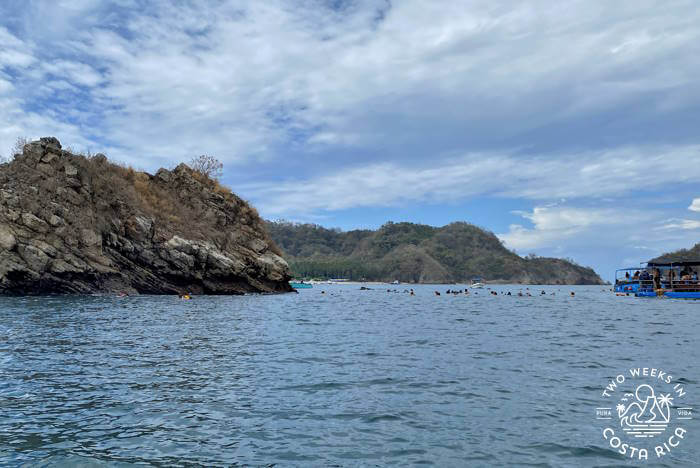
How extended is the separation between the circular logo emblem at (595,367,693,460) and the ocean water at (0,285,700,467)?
0.86 ft

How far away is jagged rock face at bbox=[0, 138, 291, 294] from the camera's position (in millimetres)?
50312

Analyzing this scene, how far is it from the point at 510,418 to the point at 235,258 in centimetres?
6474

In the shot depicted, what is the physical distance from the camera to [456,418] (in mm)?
11812

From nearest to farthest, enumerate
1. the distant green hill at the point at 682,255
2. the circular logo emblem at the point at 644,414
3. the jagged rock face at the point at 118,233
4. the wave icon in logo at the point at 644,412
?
1. the circular logo emblem at the point at 644,414
2. the wave icon in logo at the point at 644,412
3. the jagged rock face at the point at 118,233
4. the distant green hill at the point at 682,255

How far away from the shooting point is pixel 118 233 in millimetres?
60000

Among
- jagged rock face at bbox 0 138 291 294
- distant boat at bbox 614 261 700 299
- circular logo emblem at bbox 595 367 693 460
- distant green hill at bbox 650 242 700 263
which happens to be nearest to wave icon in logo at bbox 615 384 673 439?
circular logo emblem at bbox 595 367 693 460

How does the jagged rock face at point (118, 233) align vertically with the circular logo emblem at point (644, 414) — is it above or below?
above

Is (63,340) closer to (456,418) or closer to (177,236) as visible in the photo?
(456,418)

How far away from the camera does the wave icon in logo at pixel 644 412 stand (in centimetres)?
1126

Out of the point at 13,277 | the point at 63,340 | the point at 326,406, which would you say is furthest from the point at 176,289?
the point at 326,406

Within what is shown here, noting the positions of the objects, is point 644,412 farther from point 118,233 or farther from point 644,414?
point 118,233

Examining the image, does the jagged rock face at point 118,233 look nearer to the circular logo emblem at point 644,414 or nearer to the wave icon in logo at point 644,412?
the circular logo emblem at point 644,414

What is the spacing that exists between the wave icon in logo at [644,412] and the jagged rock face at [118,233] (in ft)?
169

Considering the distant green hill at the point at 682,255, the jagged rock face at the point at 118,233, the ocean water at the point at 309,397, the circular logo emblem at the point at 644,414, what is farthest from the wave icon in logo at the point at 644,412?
the distant green hill at the point at 682,255
